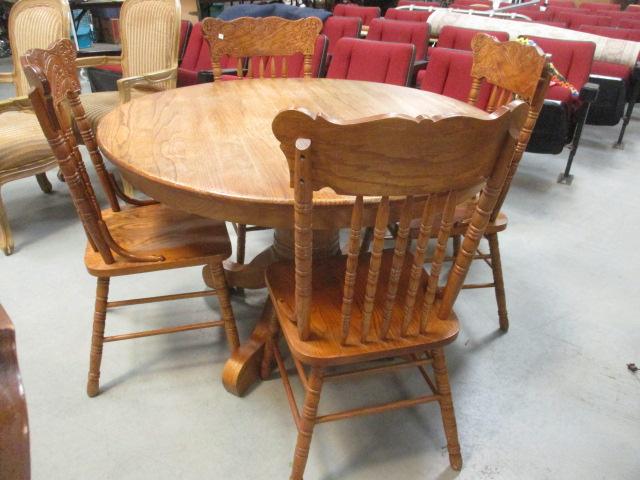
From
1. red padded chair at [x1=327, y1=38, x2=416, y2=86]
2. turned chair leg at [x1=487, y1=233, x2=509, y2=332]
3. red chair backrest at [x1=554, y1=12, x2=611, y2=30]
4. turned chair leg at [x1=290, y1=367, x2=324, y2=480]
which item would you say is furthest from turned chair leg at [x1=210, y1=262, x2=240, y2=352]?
red chair backrest at [x1=554, y1=12, x2=611, y2=30]

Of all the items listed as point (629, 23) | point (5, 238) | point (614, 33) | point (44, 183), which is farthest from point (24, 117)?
point (629, 23)

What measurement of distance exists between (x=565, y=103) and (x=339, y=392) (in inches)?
87.8

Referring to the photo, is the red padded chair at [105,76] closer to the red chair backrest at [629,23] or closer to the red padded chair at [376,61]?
the red padded chair at [376,61]

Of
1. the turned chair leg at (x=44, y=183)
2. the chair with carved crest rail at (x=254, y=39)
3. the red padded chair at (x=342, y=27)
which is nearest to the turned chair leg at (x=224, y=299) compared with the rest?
the chair with carved crest rail at (x=254, y=39)

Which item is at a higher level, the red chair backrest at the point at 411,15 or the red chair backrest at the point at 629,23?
the red chair backrest at the point at 629,23

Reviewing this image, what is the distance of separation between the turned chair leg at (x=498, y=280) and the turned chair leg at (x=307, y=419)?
0.92 metres

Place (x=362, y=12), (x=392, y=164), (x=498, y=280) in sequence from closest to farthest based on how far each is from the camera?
1. (x=392, y=164)
2. (x=498, y=280)
3. (x=362, y=12)

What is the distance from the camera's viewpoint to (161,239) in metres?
1.35

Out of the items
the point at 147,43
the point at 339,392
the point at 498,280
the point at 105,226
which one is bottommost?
the point at 339,392

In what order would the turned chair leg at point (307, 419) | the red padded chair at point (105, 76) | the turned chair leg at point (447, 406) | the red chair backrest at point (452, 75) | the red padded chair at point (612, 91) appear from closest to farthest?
1. the turned chair leg at point (307, 419)
2. the turned chair leg at point (447, 406)
3. the red chair backrest at point (452, 75)
4. the red padded chair at point (612, 91)
5. the red padded chair at point (105, 76)

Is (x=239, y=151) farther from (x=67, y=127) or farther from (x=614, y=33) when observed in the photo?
(x=614, y=33)

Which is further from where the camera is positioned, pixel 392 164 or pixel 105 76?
pixel 105 76

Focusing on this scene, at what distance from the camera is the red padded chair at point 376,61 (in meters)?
2.47

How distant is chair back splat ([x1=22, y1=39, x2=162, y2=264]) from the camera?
39.2 inches
